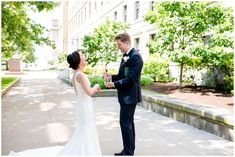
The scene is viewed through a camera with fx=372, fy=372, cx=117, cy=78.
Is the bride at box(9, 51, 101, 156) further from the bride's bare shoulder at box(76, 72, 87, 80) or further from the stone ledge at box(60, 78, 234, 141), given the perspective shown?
the stone ledge at box(60, 78, 234, 141)

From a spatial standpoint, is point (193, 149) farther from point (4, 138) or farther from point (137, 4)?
point (137, 4)

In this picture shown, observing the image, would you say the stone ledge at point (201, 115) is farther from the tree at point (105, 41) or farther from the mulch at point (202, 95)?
the tree at point (105, 41)

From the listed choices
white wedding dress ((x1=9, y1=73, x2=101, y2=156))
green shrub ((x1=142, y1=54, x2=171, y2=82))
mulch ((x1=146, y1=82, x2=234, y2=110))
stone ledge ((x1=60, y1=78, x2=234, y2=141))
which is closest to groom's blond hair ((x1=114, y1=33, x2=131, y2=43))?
white wedding dress ((x1=9, y1=73, x2=101, y2=156))

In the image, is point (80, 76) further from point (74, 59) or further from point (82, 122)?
point (82, 122)

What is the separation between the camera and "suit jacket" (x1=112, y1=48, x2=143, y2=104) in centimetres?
568

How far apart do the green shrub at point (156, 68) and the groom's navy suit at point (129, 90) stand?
40.0 feet

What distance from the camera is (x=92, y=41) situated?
2356 centimetres

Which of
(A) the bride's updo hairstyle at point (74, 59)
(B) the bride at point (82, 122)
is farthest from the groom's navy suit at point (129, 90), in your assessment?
(A) the bride's updo hairstyle at point (74, 59)

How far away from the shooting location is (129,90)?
19.0 ft

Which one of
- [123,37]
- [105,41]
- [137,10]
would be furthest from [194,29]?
[137,10]

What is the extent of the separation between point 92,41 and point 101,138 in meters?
16.5

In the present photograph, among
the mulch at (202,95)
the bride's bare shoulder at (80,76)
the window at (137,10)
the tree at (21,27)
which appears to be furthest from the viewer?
the window at (137,10)

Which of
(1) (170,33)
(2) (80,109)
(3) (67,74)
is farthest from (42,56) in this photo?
(2) (80,109)

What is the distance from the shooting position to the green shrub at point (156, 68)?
1809 cm
